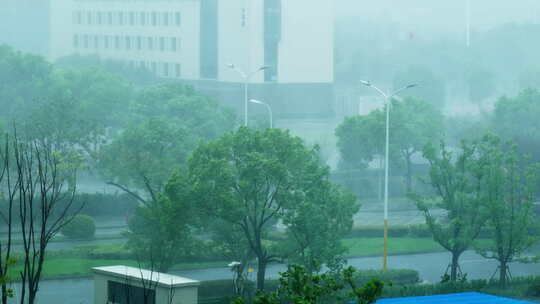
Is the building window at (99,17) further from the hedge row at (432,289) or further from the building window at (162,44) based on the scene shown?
the hedge row at (432,289)

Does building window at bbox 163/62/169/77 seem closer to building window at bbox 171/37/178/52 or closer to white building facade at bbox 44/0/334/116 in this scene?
white building facade at bbox 44/0/334/116

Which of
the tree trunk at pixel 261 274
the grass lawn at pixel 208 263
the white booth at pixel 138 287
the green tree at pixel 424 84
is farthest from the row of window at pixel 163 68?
the white booth at pixel 138 287

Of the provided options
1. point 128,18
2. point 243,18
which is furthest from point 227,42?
point 128,18

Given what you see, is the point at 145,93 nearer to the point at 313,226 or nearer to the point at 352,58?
the point at 313,226

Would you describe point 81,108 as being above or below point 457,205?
above

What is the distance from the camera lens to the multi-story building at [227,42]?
69000 millimetres

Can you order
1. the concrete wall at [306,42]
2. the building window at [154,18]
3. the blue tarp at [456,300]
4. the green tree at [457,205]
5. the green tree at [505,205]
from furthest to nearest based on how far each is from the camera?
1. the building window at [154,18]
2. the concrete wall at [306,42]
3. the green tree at [457,205]
4. the green tree at [505,205]
5. the blue tarp at [456,300]

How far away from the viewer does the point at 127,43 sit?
2916 inches

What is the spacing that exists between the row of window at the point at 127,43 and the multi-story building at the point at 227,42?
0.08m

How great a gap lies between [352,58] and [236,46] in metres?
27.8

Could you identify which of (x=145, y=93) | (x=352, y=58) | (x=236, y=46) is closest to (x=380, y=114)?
(x=145, y=93)

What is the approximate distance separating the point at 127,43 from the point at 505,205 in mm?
52527

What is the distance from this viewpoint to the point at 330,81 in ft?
241

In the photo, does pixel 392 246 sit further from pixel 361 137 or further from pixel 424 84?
pixel 424 84
